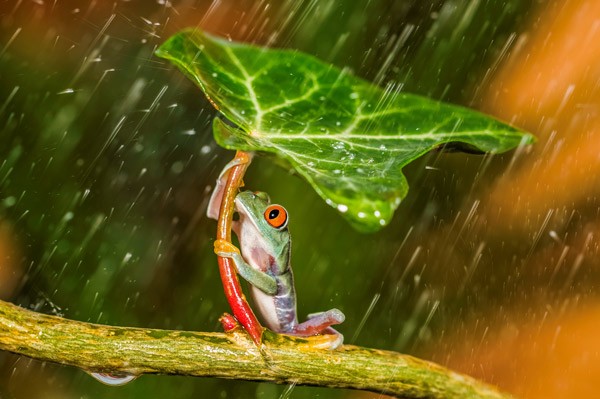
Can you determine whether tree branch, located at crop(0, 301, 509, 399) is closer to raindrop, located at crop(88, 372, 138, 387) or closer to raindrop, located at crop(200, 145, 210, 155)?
raindrop, located at crop(88, 372, 138, 387)

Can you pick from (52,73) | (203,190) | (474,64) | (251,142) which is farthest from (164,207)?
(251,142)

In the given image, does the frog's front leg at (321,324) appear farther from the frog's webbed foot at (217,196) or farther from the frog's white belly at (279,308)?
the frog's webbed foot at (217,196)

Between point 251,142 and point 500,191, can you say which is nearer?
point 251,142

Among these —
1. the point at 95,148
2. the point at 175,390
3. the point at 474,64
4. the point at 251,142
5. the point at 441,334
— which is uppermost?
the point at 474,64

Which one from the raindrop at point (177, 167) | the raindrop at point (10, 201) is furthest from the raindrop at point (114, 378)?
the raindrop at point (177, 167)

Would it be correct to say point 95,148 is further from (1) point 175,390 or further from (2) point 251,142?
(2) point 251,142

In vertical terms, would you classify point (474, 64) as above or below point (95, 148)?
above

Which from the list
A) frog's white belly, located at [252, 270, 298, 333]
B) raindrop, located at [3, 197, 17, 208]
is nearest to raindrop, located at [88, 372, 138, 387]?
frog's white belly, located at [252, 270, 298, 333]

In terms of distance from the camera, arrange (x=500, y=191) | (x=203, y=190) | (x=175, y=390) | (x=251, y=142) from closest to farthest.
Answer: (x=251, y=142) < (x=175, y=390) < (x=203, y=190) < (x=500, y=191)
